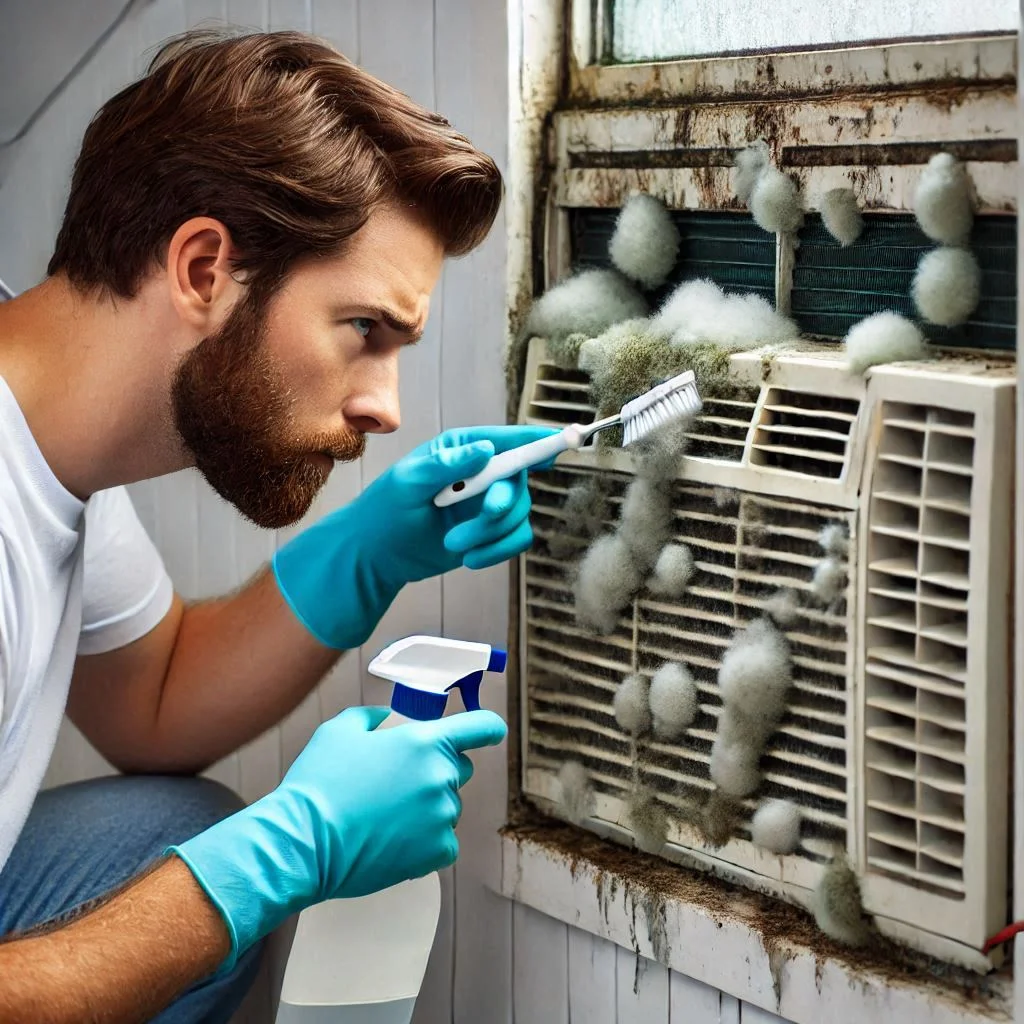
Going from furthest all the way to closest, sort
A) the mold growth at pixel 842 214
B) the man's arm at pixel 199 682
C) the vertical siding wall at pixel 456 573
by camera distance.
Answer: the man's arm at pixel 199 682
the vertical siding wall at pixel 456 573
the mold growth at pixel 842 214

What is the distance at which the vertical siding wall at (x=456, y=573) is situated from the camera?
1197mm

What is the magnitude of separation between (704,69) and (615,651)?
0.53m

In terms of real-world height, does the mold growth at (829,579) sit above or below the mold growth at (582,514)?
below

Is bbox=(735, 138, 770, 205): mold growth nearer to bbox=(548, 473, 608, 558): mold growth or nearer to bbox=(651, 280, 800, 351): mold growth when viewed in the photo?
bbox=(651, 280, 800, 351): mold growth

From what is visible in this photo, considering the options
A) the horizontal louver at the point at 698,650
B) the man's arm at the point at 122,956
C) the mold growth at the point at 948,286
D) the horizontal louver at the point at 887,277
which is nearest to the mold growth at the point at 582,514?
the horizontal louver at the point at 698,650

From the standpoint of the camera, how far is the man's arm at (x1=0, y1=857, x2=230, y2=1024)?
88 cm

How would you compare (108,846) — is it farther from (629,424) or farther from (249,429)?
(629,424)

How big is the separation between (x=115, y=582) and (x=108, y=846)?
0.92 ft

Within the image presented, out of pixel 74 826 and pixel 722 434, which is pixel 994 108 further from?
pixel 74 826

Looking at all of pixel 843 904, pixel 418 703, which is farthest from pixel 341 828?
pixel 843 904

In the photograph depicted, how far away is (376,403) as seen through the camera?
3.65 feet

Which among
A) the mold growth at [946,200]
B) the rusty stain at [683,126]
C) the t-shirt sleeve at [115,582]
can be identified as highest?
the rusty stain at [683,126]

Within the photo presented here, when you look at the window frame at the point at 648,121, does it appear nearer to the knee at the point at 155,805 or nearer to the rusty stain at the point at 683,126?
the rusty stain at the point at 683,126

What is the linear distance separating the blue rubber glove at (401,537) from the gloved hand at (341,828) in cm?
19
